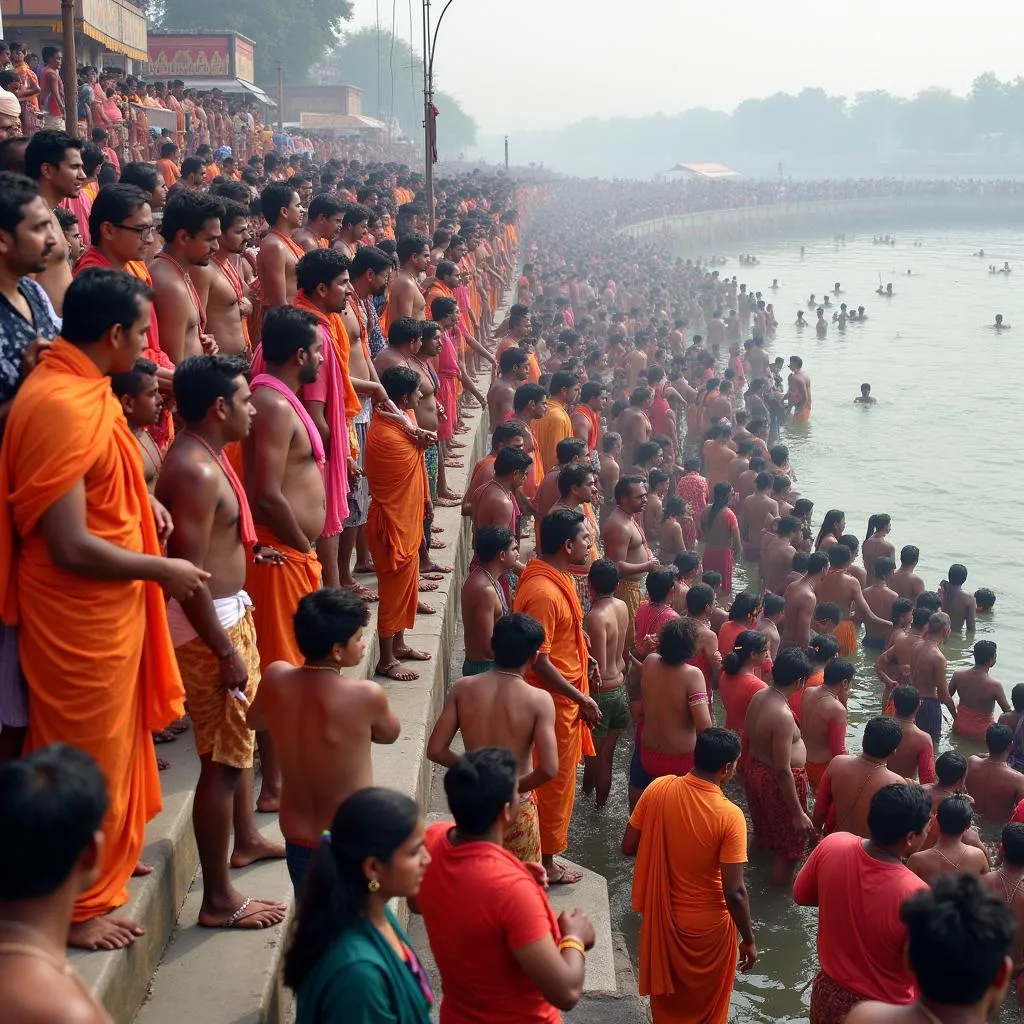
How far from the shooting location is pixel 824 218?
230 ft

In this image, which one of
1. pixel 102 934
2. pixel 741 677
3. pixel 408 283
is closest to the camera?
pixel 102 934

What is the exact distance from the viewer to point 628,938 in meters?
5.84

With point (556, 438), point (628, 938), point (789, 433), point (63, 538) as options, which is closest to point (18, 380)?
point (63, 538)

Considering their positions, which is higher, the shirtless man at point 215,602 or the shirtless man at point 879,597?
the shirtless man at point 215,602

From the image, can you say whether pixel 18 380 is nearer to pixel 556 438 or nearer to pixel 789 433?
pixel 556 438

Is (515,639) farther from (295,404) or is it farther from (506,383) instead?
(506,383)

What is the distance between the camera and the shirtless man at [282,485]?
4414mm

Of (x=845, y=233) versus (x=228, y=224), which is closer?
(x=228, y=224)

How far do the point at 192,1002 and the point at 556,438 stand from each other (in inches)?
244

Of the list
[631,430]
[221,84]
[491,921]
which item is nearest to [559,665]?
[491,921]

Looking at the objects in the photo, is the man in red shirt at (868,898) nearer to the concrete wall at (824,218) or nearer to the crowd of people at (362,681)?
the crowd of people at (362,681)

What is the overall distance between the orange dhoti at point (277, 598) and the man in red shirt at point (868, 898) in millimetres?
1967

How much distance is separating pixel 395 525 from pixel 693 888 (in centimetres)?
221

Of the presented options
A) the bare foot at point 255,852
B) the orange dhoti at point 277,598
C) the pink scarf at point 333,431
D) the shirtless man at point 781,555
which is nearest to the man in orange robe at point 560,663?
the pink scarf at point 333,431
